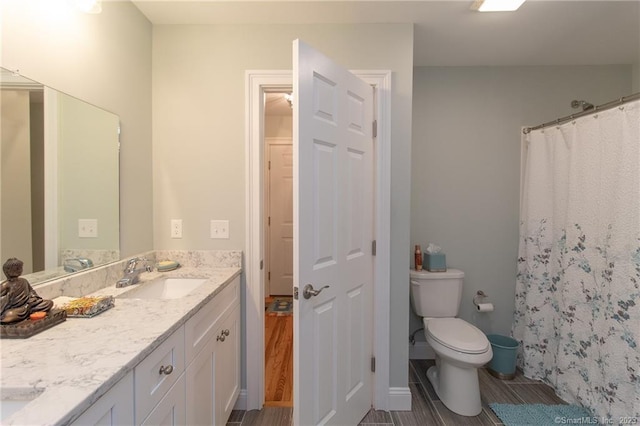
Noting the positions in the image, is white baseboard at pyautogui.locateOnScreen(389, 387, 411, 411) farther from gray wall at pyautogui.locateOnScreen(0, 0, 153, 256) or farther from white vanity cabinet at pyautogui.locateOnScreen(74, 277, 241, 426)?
gray wall at pyautogui.locateOnScreen(0, 0, 153, 256)

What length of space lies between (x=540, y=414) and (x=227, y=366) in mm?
1944

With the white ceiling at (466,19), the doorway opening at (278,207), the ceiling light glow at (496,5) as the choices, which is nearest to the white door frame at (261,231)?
the white ceiling at (466,19)

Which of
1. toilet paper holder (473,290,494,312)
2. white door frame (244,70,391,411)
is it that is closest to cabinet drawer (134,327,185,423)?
white door frame (244,70,391,411)

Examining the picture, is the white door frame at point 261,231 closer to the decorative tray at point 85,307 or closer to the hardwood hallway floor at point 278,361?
the hardwood hallway floor at point 278,361

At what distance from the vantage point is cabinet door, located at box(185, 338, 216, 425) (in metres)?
1.09

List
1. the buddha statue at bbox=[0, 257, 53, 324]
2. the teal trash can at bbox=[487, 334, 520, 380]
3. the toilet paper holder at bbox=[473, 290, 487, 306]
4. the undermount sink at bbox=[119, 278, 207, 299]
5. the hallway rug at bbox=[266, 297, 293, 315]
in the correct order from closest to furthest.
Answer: the buddha statue at bbox=[0, 257, 53, 324] < the undermount sink at bbox=[119, 278, 207, 299] < the teal trash can at bbox=[487, 334, 520, 380] < the toilet paper holder at bbox=[473, 290, 487, 306] < the hallway rug at bbox=[266, 297, 293, 315]

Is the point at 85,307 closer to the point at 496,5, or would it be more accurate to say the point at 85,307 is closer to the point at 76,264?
the point at 76,264

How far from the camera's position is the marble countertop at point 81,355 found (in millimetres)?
558

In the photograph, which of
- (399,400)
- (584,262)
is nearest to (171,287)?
(399,400)

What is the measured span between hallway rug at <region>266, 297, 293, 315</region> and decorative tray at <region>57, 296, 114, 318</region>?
236 centimetres

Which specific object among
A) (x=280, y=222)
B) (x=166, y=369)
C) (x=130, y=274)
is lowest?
(x=166, y=369)

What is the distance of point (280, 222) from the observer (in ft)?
12.4

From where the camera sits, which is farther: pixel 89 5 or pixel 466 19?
pixel 466 19

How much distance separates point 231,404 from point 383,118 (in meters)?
1.92
